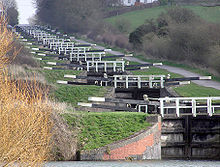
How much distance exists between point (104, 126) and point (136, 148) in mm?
2017

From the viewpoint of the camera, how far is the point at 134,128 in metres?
27.2

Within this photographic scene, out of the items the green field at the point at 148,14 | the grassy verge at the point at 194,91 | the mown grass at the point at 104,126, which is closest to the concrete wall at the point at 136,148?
the mown grass at the point at 104,126

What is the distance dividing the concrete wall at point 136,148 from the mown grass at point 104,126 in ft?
1.12

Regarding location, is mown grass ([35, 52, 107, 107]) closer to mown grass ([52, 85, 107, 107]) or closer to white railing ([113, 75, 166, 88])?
mown grass ([52, 85, 107, 107])

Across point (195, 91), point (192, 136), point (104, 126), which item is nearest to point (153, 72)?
point (195, 91)

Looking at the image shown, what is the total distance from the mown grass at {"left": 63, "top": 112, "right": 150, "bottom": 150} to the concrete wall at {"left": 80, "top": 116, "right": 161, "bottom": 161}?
13.5 inches

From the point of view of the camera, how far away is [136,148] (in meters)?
26.2

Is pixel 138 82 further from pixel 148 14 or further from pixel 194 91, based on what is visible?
pixel 148 14

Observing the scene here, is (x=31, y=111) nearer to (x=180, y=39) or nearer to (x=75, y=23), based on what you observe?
(x=180, y=39)

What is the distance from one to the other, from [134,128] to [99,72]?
24837mm

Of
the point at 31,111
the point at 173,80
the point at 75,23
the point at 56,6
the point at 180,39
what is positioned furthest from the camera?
the point at 56,6

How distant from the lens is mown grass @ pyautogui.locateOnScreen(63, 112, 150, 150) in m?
26.2

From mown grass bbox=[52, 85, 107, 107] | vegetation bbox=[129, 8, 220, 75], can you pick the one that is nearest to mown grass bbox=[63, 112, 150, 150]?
mown grass bbox=[52, 85, 107, 107]

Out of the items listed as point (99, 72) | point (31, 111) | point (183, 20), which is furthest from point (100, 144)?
point (183, 20)
